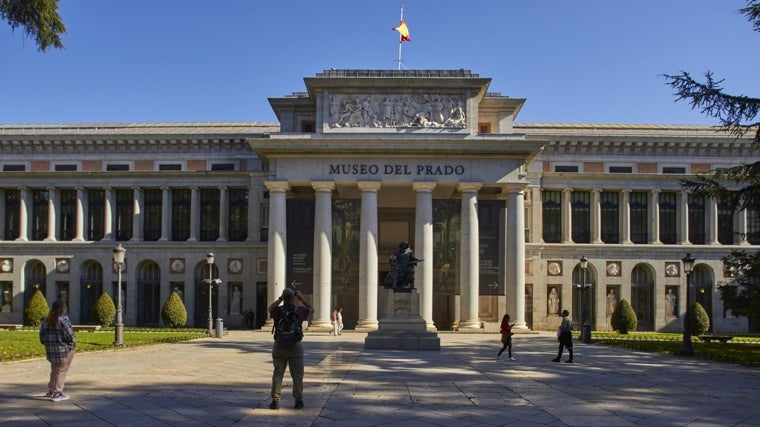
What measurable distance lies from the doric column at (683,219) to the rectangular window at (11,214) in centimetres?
5600

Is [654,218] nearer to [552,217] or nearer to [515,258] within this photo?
[552,217]

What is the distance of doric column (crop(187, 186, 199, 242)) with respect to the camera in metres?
60.3

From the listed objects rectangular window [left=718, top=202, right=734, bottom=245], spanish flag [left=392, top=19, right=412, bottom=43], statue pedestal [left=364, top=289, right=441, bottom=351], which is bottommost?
statue pedestal [left=364, top=289, right=441, bottom=351]

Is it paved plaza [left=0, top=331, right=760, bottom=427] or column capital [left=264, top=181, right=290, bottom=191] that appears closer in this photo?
paved plaza [left=0, top=331, right=760, bottom=427]

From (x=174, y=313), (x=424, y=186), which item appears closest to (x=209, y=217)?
(x=174, y=313)

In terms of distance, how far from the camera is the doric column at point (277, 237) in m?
49.1

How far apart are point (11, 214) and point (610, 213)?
5098 centimetres

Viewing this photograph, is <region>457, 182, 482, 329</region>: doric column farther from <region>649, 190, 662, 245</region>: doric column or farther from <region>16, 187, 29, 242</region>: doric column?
<region>16, 187, 29, 242</region>: doric column

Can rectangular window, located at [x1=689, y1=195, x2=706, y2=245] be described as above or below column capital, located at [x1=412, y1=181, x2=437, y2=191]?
below

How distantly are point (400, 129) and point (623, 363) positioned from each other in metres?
27.2

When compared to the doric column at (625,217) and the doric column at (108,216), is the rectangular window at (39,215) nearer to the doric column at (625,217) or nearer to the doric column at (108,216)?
the doric column at (108,216)

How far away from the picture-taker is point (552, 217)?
60.5m

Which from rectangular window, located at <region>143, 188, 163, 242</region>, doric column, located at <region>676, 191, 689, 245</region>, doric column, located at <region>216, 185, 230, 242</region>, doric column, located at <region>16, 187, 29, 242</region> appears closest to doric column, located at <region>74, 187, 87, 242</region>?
doric column, located at <region>16, 187, 29, 242</region>

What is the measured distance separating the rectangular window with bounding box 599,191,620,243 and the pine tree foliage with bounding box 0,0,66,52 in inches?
1810
